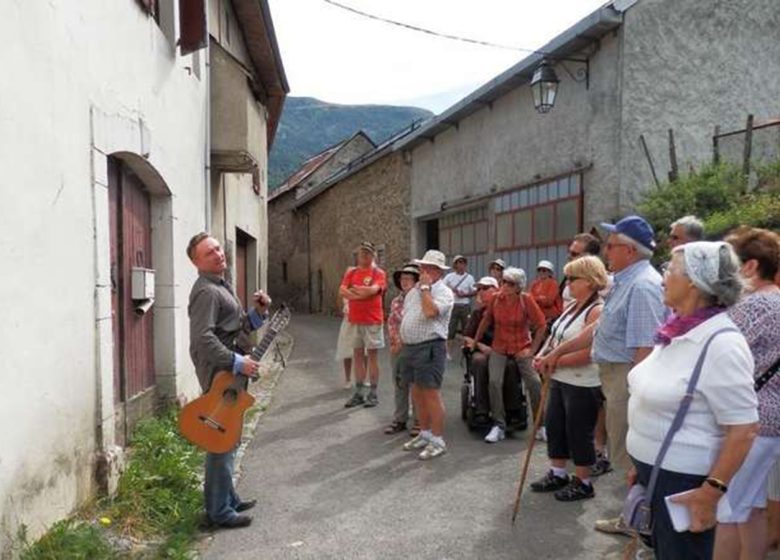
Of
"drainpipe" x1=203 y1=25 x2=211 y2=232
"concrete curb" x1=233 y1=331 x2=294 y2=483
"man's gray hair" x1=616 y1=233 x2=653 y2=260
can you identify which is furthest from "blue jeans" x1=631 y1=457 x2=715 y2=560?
"drainpipe" x1=203 y1=25 x2=211 y2=232

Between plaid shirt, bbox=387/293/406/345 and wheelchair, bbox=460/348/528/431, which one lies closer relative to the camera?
Answer: wheelchair, bbox=460/348/528/431

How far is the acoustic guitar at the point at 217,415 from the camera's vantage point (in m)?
3.88

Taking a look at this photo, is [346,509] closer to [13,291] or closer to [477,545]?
[477,545]

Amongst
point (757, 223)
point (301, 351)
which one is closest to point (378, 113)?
point (301, 351)

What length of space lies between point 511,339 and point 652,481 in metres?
3.62

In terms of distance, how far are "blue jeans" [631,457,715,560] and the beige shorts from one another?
5.31 metres

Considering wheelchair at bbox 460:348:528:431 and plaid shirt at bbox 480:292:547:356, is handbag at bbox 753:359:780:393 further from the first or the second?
wheelchair at bbox 460:348:528:431

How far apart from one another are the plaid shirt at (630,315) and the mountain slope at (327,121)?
6598 cm

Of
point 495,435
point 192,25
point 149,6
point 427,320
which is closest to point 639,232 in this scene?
point 427,320

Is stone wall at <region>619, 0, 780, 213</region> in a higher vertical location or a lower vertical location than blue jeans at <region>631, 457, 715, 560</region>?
higher

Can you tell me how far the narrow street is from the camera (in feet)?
12.5

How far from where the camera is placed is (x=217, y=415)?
12.8 feet

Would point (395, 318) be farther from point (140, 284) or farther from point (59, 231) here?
point (59, 231)

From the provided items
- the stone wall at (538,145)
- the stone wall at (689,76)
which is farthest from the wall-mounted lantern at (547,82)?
the stone wall at (689,76)
